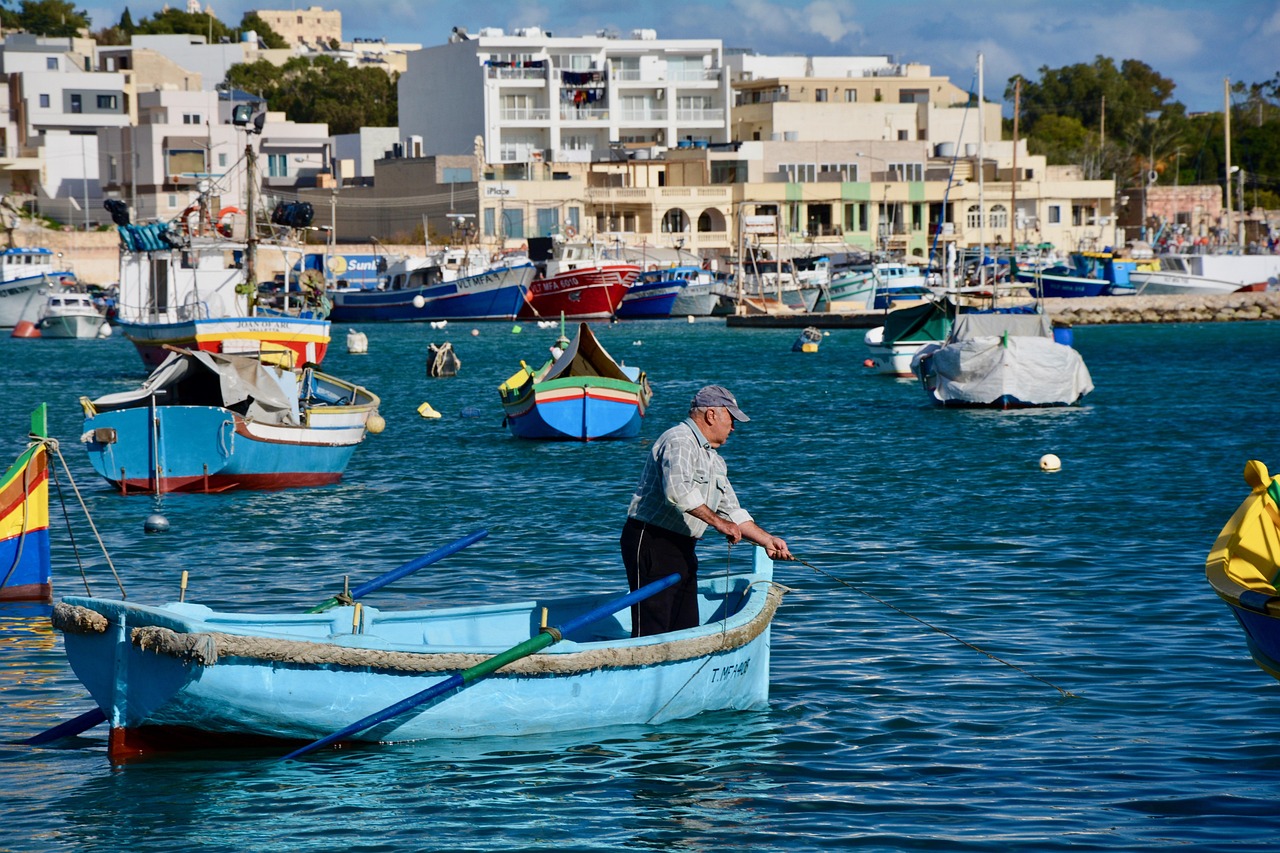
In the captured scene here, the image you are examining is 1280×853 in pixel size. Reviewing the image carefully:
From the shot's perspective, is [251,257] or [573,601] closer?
[573,601]

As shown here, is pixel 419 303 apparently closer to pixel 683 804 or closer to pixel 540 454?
pixel 540 454

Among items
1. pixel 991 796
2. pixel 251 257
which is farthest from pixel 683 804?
pixel 251 257

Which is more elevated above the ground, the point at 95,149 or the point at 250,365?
the point at 95,149

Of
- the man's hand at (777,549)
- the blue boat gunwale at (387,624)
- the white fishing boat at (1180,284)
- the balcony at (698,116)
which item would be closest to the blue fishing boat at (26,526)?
the blue boat gunwale at (387,624)

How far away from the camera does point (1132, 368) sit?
5147 centimetres

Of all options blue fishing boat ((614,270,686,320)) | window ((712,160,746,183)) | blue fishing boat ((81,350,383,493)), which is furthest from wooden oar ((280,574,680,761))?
window ((712,160,746,183))

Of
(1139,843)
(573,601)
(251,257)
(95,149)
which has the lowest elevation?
(1139,843)

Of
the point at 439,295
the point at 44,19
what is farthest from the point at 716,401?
the point at 44,19

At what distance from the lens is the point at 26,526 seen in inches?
591

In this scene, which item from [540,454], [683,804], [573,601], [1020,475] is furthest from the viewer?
[540,454]

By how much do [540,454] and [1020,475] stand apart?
28.0ft

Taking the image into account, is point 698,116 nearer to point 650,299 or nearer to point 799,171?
point 799,171

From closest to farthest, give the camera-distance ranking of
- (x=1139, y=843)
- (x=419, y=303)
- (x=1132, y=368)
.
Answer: (x=1139, y=843)
(x=1132, y=368)
(x=419, y=303)

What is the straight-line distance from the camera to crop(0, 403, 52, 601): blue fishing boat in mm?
Result: 14469
